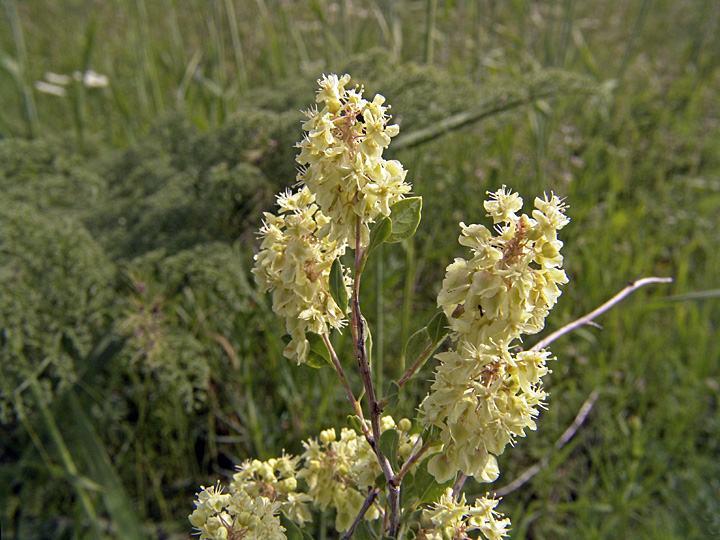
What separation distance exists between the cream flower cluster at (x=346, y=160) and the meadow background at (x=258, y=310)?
37 centimetres

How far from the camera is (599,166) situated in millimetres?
3131

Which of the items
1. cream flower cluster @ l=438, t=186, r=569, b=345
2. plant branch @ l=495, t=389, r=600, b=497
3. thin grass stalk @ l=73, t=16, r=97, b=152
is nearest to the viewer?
cream flower cluster @ l=438, t=186, r=569, b=345

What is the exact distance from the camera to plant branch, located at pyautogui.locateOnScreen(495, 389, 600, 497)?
1.78 metres

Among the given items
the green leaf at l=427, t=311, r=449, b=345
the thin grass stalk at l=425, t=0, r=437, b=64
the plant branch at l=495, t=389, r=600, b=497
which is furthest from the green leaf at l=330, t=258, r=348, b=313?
the plant branch at l=495, t=389, r=600, b=497

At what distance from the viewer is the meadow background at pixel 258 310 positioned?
1518mm

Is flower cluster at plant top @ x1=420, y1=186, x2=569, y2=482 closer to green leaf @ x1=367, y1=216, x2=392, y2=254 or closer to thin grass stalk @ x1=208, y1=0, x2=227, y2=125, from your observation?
green leaf @ x1=367, y1=216, x2=392, y2=254

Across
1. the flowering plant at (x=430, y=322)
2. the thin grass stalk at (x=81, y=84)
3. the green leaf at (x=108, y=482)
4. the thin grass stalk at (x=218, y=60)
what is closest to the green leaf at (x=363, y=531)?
the flowering plant at (x=430, y=322)

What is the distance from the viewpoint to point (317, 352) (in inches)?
31.0

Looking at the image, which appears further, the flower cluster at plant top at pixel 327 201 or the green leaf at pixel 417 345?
the green leaf at pixel 417 345

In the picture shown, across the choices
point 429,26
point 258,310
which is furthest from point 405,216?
point 258,310

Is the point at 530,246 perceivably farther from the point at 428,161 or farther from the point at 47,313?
the point at 428,161

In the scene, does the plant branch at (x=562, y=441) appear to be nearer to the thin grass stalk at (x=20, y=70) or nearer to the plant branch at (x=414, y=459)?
the plant branch at (x=414, y=459)

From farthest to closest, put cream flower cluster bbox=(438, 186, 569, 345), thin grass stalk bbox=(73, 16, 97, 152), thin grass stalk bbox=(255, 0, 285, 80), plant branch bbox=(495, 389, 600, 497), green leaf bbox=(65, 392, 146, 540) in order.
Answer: thin grass stalk bbox=(255, 0, 285, 80), thin grass stalk bbox=(73, 16, 97, 152), plant branch bbox=(495, 389, 600, 497), green leaf bbox=(65, 392, 146, 540), cream flower cluster bbox=(438, 186, 569, 345)

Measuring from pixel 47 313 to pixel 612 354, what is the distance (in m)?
1.86
